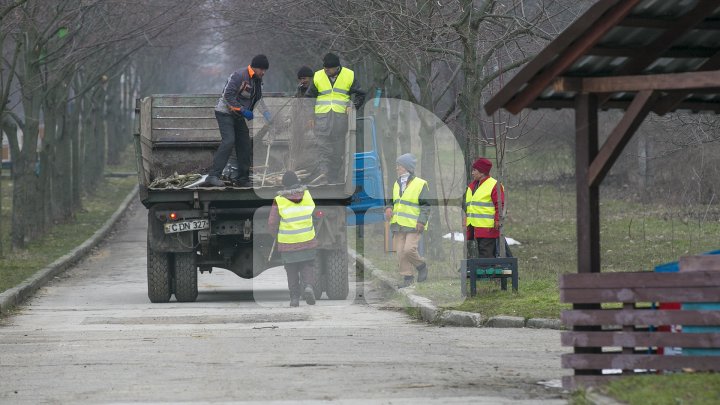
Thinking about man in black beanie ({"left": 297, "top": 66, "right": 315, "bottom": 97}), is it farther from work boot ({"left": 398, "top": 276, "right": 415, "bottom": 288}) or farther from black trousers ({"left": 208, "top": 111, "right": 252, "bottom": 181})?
work boot ({"left": 398, "top": 276, "right": 415, "bottom": 288})

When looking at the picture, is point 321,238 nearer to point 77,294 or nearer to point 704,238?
point 77,294

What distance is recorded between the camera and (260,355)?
1105cm

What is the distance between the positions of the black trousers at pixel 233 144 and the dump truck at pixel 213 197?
0.21 m

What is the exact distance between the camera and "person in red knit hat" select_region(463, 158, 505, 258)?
1652cm

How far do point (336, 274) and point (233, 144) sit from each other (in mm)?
2123

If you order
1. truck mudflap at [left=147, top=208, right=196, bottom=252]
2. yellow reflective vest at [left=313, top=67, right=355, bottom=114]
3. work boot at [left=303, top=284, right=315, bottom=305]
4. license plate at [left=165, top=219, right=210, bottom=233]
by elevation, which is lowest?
work boot at [left=303, top=284, right=315, bottom=305]

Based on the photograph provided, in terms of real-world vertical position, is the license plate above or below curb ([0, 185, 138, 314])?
above

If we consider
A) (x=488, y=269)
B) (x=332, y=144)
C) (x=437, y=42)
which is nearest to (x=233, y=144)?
(x=332, y=144)

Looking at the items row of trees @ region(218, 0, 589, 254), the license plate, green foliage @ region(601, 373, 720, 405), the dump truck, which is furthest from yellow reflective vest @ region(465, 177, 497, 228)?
green foliage @ region(601, 373, 720, 405)

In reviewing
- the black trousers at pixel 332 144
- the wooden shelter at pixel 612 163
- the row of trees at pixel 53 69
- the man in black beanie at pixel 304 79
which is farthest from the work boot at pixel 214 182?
the wooden shelter at pixel 612 163

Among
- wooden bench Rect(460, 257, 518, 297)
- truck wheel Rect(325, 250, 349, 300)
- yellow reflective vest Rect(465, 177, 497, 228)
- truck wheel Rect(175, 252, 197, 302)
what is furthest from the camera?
truck wheel Rect(175, 252, 197, 302)

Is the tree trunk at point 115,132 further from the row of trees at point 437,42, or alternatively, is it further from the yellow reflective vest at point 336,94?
the yellow reflective vest at point 336,94

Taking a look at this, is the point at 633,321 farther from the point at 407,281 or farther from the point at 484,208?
the point at 407,281

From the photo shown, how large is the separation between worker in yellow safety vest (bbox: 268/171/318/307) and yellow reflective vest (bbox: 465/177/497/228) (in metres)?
1.97
